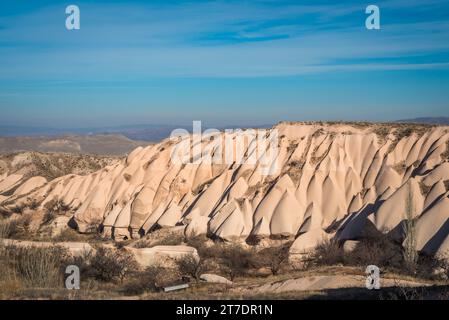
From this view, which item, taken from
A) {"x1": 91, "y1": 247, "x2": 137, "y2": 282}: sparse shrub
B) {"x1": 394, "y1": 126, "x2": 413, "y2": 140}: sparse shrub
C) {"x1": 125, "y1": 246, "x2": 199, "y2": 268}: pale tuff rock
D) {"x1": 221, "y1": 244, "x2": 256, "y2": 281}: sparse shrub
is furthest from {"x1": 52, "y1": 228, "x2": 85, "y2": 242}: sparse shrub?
{"x1": 394, "y1": 126, "x2": 413, "y2": 140}: sparse shrub

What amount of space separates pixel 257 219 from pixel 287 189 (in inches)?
122

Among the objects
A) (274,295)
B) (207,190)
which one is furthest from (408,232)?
(207,190)

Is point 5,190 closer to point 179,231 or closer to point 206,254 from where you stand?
point 179,231

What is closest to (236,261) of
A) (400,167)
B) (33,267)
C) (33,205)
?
(33,267)

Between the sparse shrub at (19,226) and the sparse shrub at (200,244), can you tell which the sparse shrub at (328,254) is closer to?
the sparse shrub at (200,244)

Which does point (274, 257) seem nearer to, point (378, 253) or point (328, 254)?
point (328, 254)

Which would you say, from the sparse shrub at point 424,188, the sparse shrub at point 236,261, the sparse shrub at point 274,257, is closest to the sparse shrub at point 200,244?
the sparse shrub at point 236,261

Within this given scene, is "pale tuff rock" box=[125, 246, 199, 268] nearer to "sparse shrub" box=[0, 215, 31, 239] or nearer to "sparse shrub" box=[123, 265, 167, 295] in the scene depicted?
"sparse shrub" box=[123, 265, 167, 295]

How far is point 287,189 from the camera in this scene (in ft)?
122

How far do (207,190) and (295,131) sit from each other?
26.8ft

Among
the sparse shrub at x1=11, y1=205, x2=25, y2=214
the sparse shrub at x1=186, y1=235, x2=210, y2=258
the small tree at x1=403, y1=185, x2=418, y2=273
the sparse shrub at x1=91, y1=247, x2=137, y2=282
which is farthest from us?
the sparse shrub at x1=11, y1=205, x2=25, y2=214

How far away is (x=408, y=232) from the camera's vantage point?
26.5m

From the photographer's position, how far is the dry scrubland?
2111 centimetres

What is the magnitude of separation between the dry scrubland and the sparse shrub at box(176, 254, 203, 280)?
7cm
